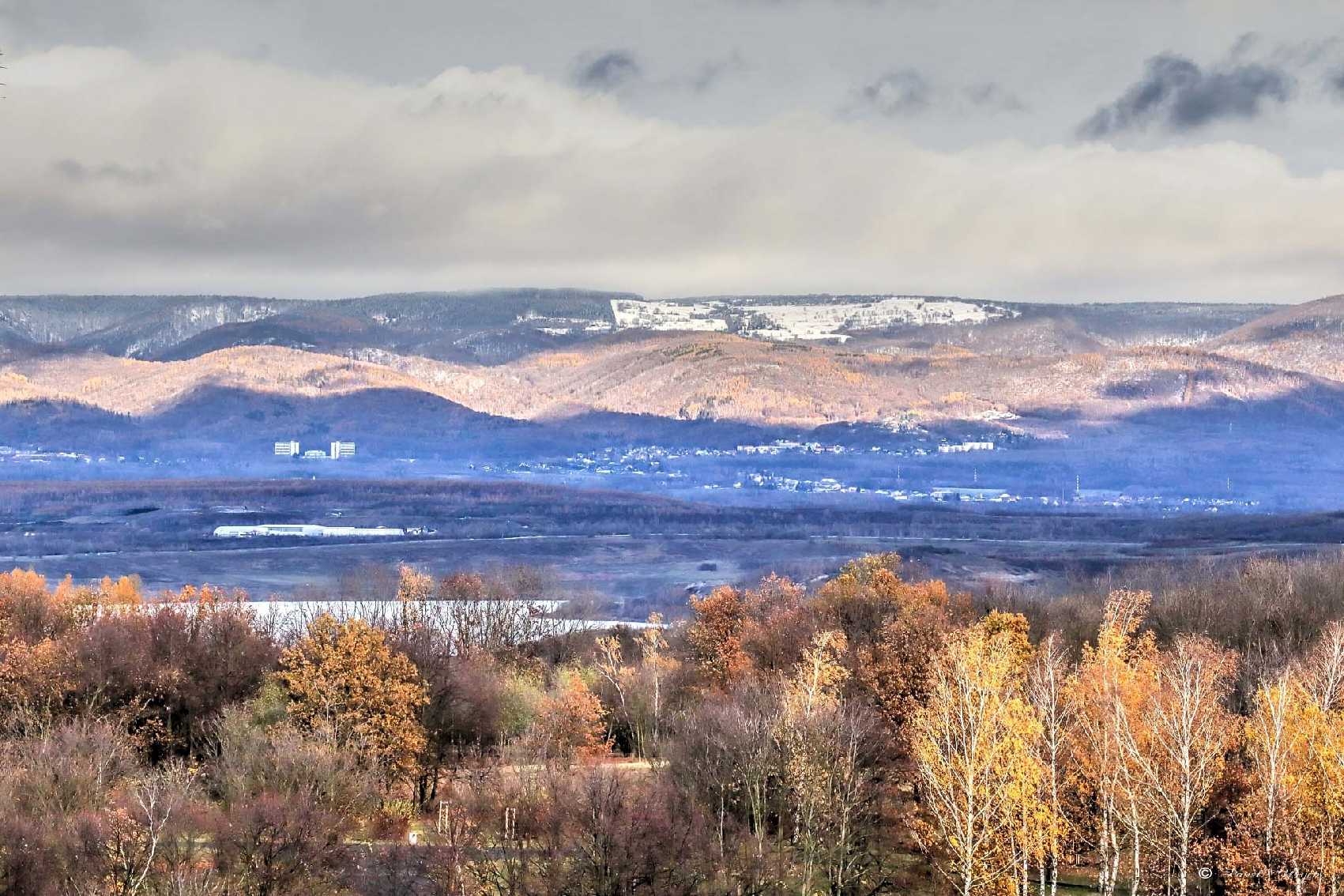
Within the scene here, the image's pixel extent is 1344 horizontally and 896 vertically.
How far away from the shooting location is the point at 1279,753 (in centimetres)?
6544

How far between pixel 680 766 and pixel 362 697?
57.3 ft

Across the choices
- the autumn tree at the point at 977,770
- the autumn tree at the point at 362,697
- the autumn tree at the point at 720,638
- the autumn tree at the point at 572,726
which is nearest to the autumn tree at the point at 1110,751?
the autumn tree at the point at 977,770

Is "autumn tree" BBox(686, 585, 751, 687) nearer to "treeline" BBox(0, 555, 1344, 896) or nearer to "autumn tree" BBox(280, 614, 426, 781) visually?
"treeline" BBox(0, 555, 1344, 896)

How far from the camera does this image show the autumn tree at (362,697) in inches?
3302

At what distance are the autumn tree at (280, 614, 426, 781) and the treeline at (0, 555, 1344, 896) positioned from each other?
0.63 ft

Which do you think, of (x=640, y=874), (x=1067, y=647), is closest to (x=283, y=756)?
(x=640, y=874)

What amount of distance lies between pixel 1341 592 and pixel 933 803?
79360 millimetres

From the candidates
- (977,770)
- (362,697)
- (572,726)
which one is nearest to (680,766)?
(977,770)

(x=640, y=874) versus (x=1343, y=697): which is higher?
(x=1343, y=697)

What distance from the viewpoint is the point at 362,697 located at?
85500 mm

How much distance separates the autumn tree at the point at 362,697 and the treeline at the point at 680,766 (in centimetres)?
19

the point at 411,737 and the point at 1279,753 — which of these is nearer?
the point at 1279,753

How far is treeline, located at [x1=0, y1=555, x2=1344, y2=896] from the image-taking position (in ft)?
207

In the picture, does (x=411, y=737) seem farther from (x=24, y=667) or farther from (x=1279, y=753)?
(x=1279, y=753)
